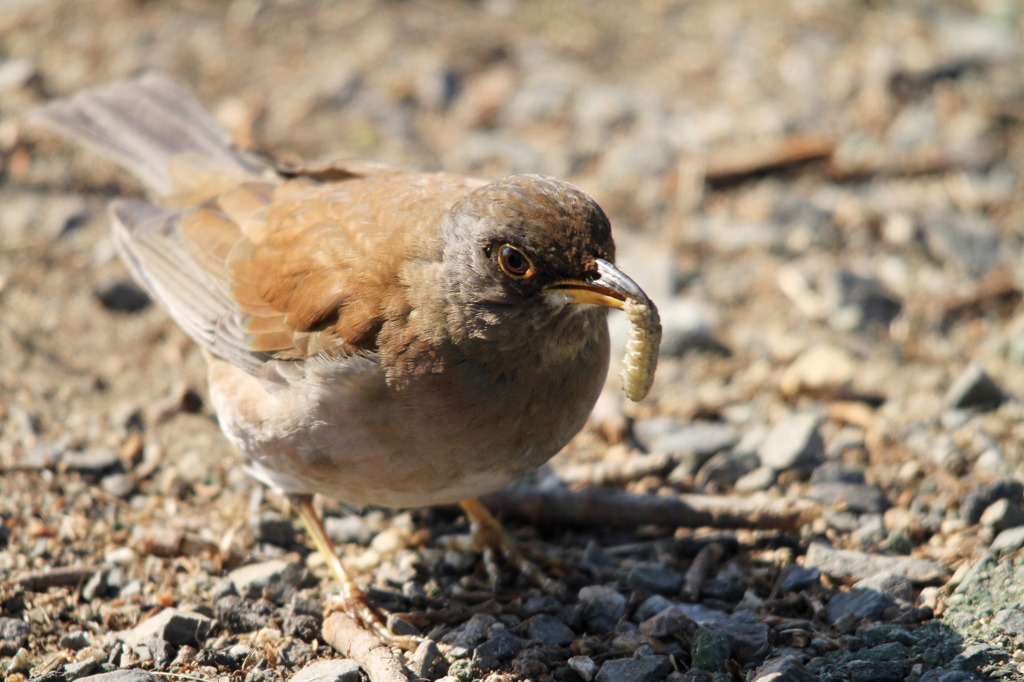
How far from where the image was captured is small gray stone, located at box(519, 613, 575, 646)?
4.58m

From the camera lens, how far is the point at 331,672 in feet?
14.1

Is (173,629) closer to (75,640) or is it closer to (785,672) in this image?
(75,640)

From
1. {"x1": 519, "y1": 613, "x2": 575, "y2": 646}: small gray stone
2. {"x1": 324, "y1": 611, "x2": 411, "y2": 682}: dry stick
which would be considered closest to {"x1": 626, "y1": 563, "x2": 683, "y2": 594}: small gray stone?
{"x1": 519, "y1": 613, "x2": 575, "y2": 646}: small gray stone

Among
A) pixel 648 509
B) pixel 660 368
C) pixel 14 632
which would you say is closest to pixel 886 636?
pixel 648 509

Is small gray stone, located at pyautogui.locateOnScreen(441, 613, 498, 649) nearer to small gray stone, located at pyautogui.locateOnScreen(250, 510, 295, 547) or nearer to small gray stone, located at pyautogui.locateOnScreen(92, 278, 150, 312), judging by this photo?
small gray stone, located at pyautogui.locateOnScreen(250, 510, 295, 547)

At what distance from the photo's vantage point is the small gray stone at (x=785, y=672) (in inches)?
154

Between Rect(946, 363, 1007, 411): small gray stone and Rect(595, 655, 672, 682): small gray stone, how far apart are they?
8.85 ft

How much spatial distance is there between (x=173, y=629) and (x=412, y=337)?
1.65 metres

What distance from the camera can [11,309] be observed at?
679 centimetres

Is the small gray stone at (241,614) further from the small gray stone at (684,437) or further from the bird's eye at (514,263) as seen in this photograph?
the small gray stone at (684,437)

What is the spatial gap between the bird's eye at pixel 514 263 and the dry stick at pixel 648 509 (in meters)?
1.58

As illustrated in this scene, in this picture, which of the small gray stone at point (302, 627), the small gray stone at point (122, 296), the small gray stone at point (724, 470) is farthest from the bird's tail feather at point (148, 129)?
the small gray stone at point (724, 470)

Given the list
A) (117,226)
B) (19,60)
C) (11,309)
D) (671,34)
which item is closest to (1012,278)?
(671,34)

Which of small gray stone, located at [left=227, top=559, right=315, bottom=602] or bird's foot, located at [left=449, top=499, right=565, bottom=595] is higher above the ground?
bird's foot, located at [left=449, top=499, right=565, bottom=595]
